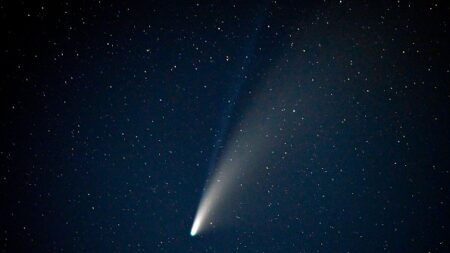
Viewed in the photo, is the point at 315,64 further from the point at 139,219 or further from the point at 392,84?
the point at 139,219

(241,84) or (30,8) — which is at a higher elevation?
(30,8)

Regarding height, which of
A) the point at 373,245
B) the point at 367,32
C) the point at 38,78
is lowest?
the point at 373,245

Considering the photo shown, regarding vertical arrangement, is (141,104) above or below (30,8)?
below

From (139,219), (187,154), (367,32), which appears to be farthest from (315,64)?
(139,219)

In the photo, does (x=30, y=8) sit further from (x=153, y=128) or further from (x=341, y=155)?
(x=341, y=155)

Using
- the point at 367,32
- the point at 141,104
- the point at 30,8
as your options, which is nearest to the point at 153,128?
the point at 141,104

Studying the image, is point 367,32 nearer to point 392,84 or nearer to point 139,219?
point 392,84

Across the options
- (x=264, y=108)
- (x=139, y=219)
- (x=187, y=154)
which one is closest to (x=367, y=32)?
(x=264, y=108)

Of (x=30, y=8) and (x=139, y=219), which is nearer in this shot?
(x=30, y=8)

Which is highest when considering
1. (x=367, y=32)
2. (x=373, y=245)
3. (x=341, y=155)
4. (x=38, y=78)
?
(x=38, y=78)
